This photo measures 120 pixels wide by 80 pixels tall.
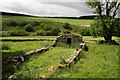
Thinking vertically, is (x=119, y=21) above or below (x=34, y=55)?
above

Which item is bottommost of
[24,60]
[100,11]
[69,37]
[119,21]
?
[24,60]

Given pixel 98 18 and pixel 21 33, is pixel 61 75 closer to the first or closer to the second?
pixel 98 18

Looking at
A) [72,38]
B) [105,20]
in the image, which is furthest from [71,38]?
[105,20]

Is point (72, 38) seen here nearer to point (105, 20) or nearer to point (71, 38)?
point (71, 38)

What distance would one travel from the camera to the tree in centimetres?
1994

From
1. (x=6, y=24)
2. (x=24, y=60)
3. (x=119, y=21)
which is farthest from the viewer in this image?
(x=6, y=24)

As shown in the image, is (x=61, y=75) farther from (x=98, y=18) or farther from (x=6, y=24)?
(x=6, y=24)

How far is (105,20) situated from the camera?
65.0 feet

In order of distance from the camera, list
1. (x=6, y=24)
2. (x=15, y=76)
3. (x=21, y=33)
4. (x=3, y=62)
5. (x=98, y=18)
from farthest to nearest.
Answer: (x=6, y=24) < (x=21, y=33) < (x=98, y=18) < (x=3, y=62) < (x=15, y=76)

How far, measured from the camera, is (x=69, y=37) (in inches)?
756

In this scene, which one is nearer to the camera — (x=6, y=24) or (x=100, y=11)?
(x=100, y=11)

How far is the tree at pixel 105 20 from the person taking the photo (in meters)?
19.9

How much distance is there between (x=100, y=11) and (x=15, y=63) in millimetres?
18154

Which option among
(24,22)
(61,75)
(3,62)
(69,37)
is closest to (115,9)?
(69,37)
